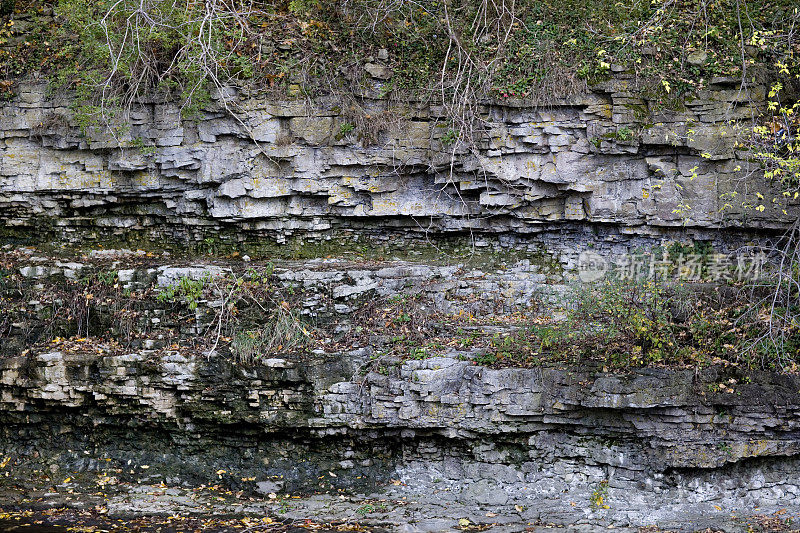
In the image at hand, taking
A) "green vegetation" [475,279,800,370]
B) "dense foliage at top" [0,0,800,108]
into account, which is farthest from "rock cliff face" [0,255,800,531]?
"dense foliage at top" [0,0,800,108]

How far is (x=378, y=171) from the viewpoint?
28.4 ft

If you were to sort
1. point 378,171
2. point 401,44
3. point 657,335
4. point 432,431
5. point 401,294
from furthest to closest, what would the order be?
point 401,44, point 378,171, point 401,294, point 432,431, point 657,335

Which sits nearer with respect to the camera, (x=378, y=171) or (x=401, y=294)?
(x=401, y=294)

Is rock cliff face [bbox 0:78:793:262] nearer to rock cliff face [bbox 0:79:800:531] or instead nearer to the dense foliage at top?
rock cliff face [bbox 0:79:800:531]

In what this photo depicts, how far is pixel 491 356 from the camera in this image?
6.91 meters

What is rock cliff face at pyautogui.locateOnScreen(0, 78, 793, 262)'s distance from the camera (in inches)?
320

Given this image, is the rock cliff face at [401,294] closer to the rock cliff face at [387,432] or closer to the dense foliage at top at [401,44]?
the rock cliff face at [387,432]

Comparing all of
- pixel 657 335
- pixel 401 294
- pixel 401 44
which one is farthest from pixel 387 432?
pixel 401 44

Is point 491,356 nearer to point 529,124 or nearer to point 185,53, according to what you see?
point 529,124

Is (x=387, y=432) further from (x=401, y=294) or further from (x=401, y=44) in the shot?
(x=401, y=44)

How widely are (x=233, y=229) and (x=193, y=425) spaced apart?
290 centimetres

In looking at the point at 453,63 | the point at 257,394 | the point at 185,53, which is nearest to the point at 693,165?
the point at 453,63

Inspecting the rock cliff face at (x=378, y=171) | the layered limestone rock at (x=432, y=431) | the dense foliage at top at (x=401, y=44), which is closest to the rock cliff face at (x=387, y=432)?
the layered limestone rock at (x=432, y=431)

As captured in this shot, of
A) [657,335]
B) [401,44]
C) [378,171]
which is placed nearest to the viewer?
[657,335]
